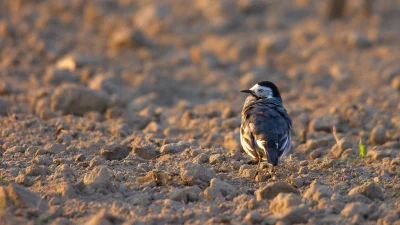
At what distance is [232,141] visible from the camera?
843cm

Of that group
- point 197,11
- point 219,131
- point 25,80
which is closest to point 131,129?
point 219,131

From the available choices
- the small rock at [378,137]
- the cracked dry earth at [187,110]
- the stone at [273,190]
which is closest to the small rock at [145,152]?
the cracked dry earth at [187,110]

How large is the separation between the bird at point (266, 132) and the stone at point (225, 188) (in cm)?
54

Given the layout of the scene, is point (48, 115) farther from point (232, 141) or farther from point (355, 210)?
point (355, 210)

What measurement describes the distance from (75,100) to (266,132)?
11.8 ft

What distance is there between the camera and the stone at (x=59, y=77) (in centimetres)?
1138

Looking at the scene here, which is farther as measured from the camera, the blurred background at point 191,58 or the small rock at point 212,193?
the blurred background at point 191,58

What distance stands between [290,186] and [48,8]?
10.8 meters

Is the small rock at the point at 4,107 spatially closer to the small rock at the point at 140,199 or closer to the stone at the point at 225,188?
the small rock at the point at 140,199

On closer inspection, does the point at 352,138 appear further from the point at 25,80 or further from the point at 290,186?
the point at 25,80

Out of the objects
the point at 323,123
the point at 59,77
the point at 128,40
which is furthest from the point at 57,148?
the point at 128,40

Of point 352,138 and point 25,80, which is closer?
point 352,138

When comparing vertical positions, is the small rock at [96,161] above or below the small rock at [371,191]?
above

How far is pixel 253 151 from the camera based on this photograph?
6.92 meters
